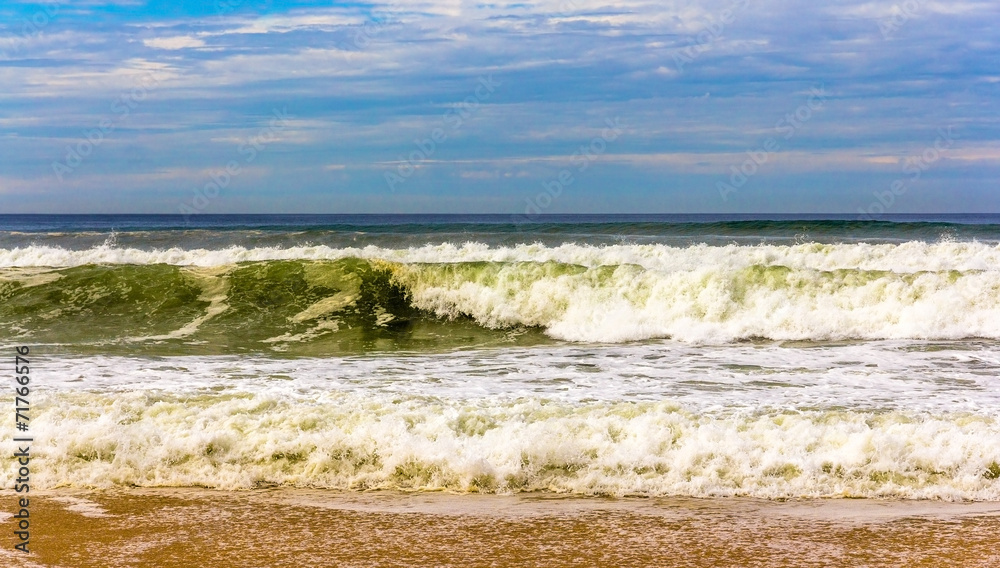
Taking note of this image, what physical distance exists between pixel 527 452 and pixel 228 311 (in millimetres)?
11738

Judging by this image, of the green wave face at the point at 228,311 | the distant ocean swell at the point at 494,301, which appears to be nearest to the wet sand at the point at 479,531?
the green wave face at the point at 228,311

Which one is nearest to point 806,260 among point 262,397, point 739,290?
point 739,290

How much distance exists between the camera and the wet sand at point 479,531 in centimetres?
452

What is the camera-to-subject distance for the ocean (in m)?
6.12

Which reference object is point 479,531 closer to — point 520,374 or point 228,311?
point 520,374

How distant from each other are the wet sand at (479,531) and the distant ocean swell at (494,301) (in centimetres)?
813

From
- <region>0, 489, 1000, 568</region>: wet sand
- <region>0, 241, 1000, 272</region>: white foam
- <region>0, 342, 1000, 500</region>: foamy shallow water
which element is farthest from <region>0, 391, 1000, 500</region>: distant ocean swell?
<region>0, 241, 1000, 272</region>: white foam

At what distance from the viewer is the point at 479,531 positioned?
500 centimetres

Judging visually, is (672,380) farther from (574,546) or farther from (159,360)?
(159,360)

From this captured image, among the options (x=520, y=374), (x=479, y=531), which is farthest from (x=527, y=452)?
(x=520, y=374)

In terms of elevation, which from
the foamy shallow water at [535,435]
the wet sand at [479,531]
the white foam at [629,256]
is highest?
the white foam at [629,256]

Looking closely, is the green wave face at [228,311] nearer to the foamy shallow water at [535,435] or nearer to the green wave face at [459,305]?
the green wave face at [459,305]

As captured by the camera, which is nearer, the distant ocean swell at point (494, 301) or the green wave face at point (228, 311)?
the green wave face at point (228, 311)

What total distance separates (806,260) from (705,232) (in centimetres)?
1657
